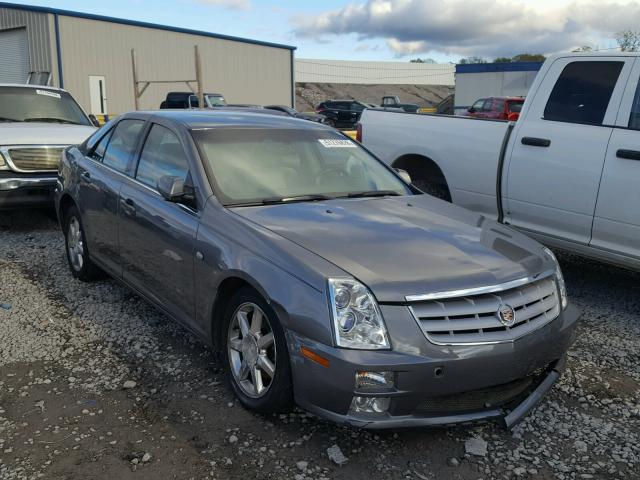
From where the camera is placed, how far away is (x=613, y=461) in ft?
9.95

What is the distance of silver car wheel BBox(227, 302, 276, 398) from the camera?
3.21 metres

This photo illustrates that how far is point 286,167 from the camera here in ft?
13.9

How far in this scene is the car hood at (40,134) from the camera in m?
7.62

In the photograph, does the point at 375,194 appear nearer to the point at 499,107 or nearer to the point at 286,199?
the point at 286,199

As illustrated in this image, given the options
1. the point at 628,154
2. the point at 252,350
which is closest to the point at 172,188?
the point at 252,350

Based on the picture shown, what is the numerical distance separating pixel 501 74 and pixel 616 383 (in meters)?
38.7

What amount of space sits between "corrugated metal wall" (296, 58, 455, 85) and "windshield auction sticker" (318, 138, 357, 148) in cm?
5584

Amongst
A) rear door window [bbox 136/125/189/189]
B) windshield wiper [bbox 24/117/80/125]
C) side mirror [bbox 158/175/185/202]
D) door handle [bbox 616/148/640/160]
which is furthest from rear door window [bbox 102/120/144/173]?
windshield wiper [bbox 24/117/80/125]

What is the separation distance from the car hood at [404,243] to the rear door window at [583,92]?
1772 millimetres

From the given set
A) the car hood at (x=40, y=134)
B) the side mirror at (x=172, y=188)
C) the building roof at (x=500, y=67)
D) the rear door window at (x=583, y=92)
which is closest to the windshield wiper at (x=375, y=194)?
the side mirror at (x=172, y=188)

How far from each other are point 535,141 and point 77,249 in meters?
4.09

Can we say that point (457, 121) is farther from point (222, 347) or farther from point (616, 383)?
point (222, 347)

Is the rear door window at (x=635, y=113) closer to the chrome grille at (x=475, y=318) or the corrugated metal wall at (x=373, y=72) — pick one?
the chrome grille at (x=475, y=318)

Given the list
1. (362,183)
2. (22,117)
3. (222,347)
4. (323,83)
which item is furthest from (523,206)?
(323,83)
